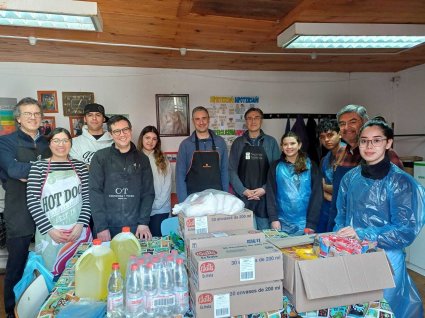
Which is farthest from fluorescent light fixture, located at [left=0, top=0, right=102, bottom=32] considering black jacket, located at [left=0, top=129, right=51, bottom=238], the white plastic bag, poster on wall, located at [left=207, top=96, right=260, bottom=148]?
poster on wall, located at [left=207, top=96, right=260, bottom=148]

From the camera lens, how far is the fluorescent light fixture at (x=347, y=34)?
191cm

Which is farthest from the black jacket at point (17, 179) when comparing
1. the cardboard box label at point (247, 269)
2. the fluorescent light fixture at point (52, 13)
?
the cardboard box label at point (247, 269)

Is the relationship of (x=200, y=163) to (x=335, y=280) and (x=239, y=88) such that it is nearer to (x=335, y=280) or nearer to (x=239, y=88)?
(x=239, y=88)

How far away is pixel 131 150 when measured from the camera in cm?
195

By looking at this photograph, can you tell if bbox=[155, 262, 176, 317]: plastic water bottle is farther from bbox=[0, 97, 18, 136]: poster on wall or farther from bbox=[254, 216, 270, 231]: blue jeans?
bbox=[0, 97, 18, 136]: poster on wall

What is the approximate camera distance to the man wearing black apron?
244 cm

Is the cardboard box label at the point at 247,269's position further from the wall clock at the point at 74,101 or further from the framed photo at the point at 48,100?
the framed photo at the point at 48,100

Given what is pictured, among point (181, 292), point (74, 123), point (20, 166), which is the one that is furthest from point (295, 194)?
point (74, 123)

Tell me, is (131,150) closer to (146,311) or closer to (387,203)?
(146,311)

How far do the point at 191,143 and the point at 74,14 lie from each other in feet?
4.11

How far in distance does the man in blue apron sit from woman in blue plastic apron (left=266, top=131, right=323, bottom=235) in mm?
503

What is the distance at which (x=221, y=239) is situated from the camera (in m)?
1.10

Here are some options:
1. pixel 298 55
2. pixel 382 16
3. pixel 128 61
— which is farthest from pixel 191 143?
pixel 382 16

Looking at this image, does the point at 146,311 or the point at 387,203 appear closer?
the point at 146,311
